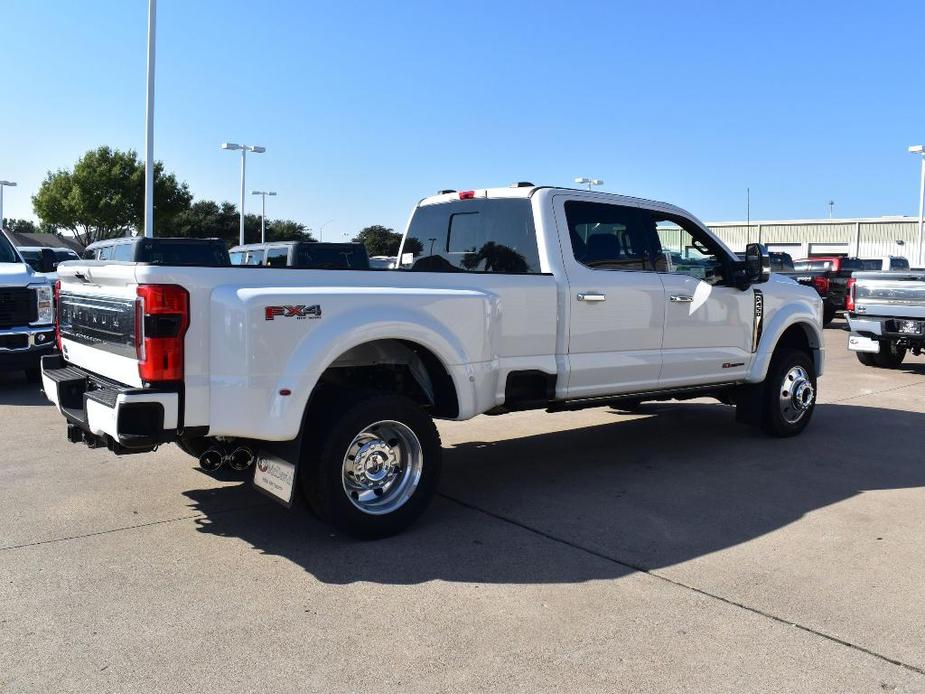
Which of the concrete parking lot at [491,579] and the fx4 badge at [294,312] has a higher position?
the fx4 badge at [294,312]

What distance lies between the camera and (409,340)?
15.9ft

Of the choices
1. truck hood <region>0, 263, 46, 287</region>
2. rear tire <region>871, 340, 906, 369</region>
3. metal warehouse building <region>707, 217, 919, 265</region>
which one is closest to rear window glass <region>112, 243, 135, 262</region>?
truck hood <region>0, 263, 46, 287</region>

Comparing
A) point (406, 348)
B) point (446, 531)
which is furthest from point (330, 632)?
point (406, 348)

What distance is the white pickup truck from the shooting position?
418 cm

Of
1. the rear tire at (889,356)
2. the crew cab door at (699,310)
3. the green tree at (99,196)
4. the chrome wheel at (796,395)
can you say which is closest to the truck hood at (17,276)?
the crew cab door at (699,310)

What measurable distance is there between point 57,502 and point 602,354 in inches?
146

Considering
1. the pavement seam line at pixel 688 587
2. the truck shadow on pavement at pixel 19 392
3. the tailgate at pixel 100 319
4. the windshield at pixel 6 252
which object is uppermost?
the windshield at pixel 6 252

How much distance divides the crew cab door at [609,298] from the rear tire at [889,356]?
8.25 meters

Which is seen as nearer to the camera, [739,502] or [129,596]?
[129,596]

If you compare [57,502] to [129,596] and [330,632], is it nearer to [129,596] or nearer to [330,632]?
[129,596]

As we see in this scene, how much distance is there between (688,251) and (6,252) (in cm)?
850

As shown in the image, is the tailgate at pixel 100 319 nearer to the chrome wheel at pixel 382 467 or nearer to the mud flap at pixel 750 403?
the chrome wheel at pixel 382 467

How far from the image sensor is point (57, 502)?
17.8 feet

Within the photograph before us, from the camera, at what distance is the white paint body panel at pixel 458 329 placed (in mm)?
4195
